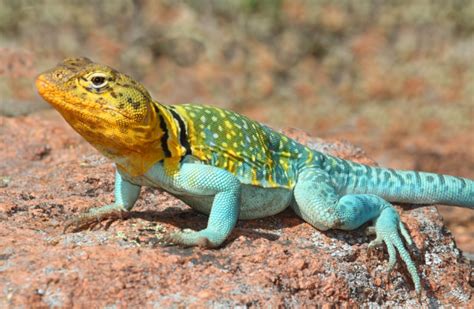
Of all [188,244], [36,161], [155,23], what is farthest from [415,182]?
[155,23]

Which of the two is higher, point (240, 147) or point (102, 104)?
point (240, 147)

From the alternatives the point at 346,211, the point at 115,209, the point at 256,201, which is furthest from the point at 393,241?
the point at 115,209

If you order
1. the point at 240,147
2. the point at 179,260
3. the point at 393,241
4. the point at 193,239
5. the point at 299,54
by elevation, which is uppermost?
the point at 299,54

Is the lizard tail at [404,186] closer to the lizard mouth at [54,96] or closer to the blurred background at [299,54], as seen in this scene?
the lizard mouth at [54,96]

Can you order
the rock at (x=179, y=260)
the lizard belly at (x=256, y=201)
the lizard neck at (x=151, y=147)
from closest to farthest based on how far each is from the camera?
the rock at (x=179, y=260) → the lizard neck at (x=151, y=147) → the lizard belly at (x=256, y=201)

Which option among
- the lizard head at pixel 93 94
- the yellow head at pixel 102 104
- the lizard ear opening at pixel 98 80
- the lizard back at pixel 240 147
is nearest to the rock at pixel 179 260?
the lizard back at pixel 240 147

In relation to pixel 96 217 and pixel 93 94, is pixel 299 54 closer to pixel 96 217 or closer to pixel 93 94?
pixel 96 217

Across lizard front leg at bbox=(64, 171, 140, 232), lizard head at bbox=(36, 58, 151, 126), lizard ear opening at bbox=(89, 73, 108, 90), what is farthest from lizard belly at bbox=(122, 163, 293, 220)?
lizard ear opening at bbox=(89, 73, 108, 90)
